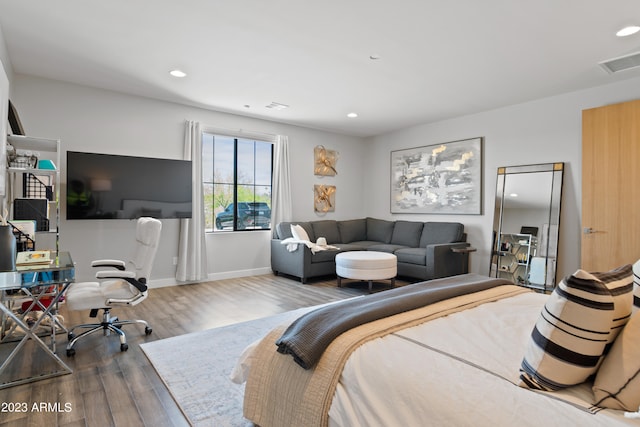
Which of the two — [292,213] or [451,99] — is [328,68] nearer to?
[451,99]

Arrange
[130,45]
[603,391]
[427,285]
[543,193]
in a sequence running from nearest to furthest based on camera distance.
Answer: [603,391] → [427,285] → [130,45] → [543,193]

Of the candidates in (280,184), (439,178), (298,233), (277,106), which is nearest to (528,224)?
(439,178)

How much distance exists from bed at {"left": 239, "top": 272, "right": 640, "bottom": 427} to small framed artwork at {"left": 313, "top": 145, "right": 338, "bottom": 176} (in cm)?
510

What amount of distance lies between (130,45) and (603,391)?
4.05 meters

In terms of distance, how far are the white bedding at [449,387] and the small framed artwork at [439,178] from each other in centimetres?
443

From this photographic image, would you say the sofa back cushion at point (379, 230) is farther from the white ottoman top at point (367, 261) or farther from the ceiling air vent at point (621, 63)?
the ceiling air vent at point (621, 63)

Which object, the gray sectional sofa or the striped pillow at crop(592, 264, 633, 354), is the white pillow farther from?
the striped pillow at crop(592, 264, 633, 354)

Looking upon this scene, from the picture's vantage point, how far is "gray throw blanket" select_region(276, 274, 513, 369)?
4.70ft

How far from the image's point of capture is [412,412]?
111 cm

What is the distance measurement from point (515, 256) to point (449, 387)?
182 inches

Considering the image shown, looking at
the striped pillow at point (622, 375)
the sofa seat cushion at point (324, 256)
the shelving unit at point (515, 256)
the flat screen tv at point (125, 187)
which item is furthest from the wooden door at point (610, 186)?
the flat screen tv at point (125, 187)

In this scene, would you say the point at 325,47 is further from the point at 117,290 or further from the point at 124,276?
the point at 117,290

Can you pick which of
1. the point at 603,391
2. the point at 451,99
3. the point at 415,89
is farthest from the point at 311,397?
the point at 451,99

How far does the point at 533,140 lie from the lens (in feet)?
16.3
